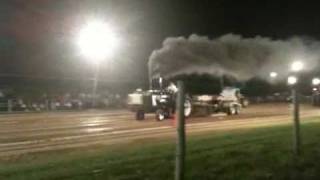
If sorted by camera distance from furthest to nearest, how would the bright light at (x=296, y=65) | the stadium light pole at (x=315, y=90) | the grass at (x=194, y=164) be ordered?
1. the stadium light pole at (x=315, y=90)
2. the bright light at (x=296, y=65)
3. the grass at (x=194, y=164)

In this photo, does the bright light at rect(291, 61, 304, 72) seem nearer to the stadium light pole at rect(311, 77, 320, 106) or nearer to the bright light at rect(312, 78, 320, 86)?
the stadium light pole at rect(311, 77, 320, 106)

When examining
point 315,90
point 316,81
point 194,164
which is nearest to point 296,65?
point 315,90

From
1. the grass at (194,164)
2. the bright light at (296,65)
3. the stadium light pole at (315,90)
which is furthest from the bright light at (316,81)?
the grass at (194,164)

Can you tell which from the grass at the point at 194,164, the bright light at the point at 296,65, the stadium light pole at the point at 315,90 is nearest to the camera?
the grass at the point at 194,164

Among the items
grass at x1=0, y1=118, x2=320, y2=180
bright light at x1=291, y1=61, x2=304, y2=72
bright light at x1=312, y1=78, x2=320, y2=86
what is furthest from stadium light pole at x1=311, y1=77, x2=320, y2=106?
grass at x1=0, y1=118, x2=320, y2=180

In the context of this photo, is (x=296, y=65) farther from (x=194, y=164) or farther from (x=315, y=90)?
(x=194, y=164)

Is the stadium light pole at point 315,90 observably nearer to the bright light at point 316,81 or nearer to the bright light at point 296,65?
the bright light at point 316,81

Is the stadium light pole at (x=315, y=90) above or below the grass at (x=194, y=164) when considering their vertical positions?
above

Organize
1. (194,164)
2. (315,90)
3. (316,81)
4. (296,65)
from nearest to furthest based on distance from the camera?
(194,164)
(296,65)
(315,90)
(316,81)

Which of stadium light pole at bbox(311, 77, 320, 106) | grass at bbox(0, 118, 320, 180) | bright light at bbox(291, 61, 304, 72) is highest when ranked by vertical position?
bright light at bbox(291, 61, 304, 72)

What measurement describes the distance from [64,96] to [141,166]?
4139 centimetres

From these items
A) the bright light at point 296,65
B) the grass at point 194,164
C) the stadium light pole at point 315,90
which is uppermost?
the bright light at point 296,65

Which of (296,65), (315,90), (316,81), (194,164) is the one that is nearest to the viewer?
(194,164)

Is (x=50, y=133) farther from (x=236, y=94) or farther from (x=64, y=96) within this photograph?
(x=64, y=96)
